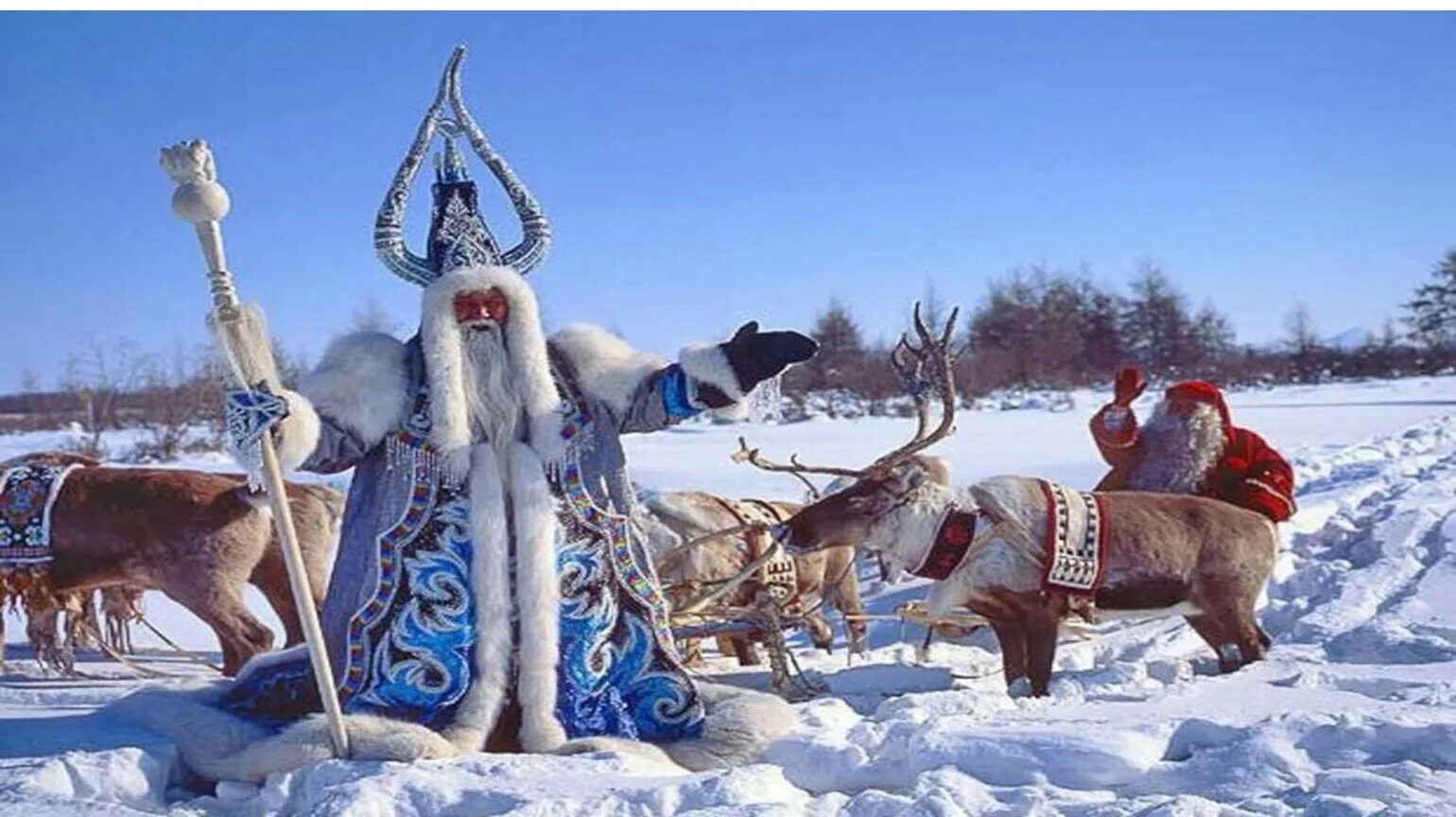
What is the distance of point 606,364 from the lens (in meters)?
4.30

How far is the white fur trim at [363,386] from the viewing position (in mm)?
4016

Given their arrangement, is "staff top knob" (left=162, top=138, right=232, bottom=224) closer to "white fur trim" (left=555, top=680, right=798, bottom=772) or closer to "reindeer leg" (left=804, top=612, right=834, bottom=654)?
"white fur trim" (left=555, top=680, right=798, bottom=772)

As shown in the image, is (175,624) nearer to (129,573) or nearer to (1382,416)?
(129,573)

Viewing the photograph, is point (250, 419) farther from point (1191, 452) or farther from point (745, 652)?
point (1191, 452)

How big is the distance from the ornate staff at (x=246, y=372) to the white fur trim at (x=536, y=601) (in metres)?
0.52

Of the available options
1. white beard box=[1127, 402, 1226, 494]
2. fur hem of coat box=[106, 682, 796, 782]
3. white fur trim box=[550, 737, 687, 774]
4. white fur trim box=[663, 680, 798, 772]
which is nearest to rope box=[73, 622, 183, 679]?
fur hem of coat box=[106, 682, 796, 782]

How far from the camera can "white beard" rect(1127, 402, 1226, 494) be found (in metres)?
6.09

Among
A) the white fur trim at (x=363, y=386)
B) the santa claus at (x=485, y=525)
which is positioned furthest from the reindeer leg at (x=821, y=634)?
the white fur trim at (x=363, y=386)

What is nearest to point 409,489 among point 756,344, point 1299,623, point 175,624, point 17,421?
point 756,344

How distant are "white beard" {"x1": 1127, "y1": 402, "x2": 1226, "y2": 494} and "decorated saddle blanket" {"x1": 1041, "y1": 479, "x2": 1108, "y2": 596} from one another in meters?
1.26

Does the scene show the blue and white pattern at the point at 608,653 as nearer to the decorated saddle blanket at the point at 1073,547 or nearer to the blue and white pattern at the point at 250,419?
the blue and white pattern at the point at 250,419

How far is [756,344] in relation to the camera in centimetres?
417

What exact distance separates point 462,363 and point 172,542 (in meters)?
2.27

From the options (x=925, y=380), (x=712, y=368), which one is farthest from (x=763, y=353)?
(x=925, y=380)
